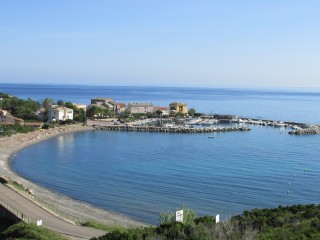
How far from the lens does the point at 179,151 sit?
46.8 metres

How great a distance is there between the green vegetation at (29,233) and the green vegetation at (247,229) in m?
2.42

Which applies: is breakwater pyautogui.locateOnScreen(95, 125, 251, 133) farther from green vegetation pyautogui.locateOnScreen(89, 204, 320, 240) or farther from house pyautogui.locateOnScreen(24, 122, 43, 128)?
→ green vegetation pyautogui.locateOnScreen(89, 204, 320, 240)

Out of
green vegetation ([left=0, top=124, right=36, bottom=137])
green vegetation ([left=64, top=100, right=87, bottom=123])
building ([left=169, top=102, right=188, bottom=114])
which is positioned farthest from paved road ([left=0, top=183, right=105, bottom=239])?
building ([left=169, top=102, right=188, bottom=114])

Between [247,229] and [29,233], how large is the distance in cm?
743

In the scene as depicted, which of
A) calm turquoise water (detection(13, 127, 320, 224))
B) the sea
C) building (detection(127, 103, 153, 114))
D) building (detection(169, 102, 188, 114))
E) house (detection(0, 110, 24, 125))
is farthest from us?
building (detection(169, 102, 188, 114))

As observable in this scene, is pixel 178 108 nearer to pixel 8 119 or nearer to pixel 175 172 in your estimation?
pixel 8 119

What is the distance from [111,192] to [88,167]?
9439mm

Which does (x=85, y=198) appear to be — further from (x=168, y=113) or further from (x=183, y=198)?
(x=168, y=113)

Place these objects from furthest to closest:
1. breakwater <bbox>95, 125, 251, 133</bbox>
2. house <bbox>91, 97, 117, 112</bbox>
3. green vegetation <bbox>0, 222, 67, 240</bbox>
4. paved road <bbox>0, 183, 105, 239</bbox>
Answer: house <bbox>91, 97, 117, 112</bbox> < breakwater <bbox>95, 125, 251, 133</bbox> < paved road <bbox>0, 183, 105, 239</bbox> < green vegetation <bbox>0, 222, 67, 240</bbox>

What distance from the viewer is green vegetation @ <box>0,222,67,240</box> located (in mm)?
14750

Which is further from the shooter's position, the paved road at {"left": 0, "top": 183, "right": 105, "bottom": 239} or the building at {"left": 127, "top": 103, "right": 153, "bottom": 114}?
the building at {"left": 127, "top": 103, "right": 153, "bottom": 114}

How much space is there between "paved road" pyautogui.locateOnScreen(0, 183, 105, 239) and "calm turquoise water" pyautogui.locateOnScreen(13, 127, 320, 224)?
203 inches

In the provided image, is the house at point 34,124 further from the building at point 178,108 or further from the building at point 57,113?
the building at point 178,108

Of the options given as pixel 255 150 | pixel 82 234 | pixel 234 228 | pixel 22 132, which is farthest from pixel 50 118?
pixel 234 228
